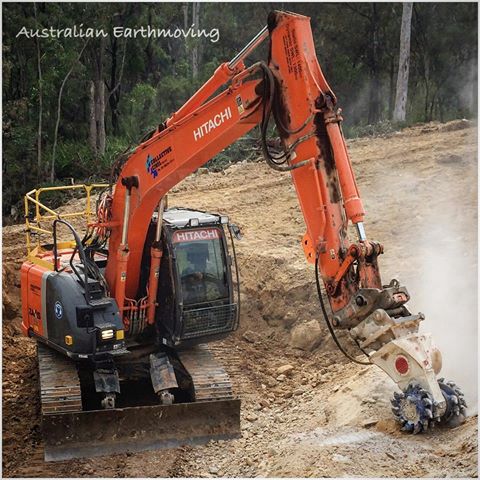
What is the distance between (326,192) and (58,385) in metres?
3.15

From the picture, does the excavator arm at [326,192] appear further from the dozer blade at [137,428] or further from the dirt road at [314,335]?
the dozer blade at [137,428]

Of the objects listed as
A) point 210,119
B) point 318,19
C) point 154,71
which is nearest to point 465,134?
point 318,19

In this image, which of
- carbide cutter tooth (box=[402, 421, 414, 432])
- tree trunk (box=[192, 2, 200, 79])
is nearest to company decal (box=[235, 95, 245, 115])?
tree trunk (box=[192, 2, 200, 79])

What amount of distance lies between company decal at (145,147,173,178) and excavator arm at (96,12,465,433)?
485mm

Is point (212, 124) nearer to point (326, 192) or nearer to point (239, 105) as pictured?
point (239, 105)

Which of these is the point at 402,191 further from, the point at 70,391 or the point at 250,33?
the point at 70,391

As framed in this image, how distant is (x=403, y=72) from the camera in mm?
12969

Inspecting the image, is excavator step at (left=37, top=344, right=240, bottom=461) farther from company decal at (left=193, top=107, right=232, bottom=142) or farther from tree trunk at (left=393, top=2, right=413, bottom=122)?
tree trunk at (left=393, top=2, right=413, bottom=122)

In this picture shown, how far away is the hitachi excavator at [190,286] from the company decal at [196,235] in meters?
0.01

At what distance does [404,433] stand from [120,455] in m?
2.47

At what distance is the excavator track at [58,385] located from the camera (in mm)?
7281

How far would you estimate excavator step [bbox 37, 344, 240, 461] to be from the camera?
7.18 metres

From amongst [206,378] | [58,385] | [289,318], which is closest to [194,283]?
[206,378]

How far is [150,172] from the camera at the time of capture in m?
7.29
